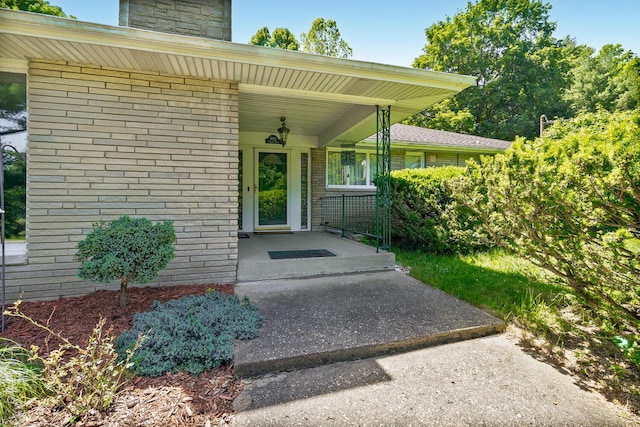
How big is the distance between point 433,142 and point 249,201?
5.94m

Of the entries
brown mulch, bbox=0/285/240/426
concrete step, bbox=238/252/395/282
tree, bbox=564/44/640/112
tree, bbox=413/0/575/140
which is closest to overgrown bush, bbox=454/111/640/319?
concrete step, bbox=238/252/395/282

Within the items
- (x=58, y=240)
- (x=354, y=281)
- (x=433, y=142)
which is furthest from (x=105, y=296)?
(x=433, y=142)

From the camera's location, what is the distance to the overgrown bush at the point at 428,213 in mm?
5941

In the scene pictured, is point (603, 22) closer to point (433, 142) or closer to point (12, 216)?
point (433, 142)

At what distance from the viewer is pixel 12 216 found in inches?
148

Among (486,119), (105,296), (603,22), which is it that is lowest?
(105,296)

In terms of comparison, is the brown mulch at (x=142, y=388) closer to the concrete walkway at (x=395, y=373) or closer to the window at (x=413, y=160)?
the concrete walkway at (x=395, y=373)

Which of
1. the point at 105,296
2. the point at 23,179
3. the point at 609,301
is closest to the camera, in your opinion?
the point at 609,301

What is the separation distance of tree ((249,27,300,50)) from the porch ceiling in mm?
22846

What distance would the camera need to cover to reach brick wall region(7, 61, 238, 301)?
11.0ft

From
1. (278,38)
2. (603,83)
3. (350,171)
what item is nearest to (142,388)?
(350,171)

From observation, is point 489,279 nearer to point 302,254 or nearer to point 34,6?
point 302,254

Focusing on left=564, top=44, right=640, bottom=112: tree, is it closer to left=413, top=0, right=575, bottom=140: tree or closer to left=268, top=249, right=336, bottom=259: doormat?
left=413, top=0, right=575, bottom=140: tree

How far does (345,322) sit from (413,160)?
7.84 m
